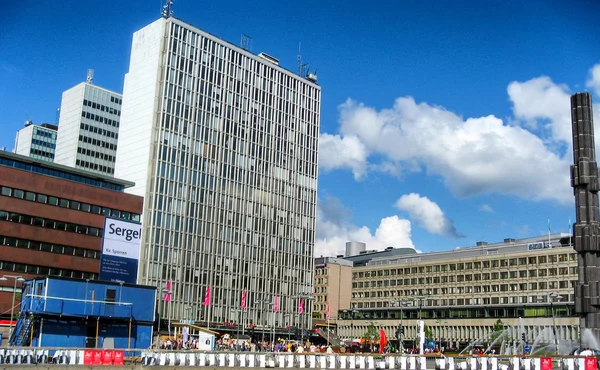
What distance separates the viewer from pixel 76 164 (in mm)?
172750

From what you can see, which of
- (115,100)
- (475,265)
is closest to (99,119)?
(115,100)

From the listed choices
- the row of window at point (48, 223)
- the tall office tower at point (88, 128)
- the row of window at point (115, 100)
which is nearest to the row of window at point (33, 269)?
the row of window at point (48, 223)

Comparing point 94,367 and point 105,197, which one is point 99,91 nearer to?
point 105,197

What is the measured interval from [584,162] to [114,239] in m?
52.4

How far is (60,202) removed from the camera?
9681 cm

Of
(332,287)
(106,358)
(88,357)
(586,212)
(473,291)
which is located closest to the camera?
(88,357)

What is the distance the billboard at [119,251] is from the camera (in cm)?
7706

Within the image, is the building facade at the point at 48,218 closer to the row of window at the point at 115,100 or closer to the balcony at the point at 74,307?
the balcony at the point at 74,307

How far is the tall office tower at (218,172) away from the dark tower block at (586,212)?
70.1m

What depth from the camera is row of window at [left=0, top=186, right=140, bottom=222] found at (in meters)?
91.8

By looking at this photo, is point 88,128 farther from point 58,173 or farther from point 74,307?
point 74,307

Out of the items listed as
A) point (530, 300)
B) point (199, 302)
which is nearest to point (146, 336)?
point (199, 302)

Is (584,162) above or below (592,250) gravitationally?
above

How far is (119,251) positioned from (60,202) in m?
23.4
